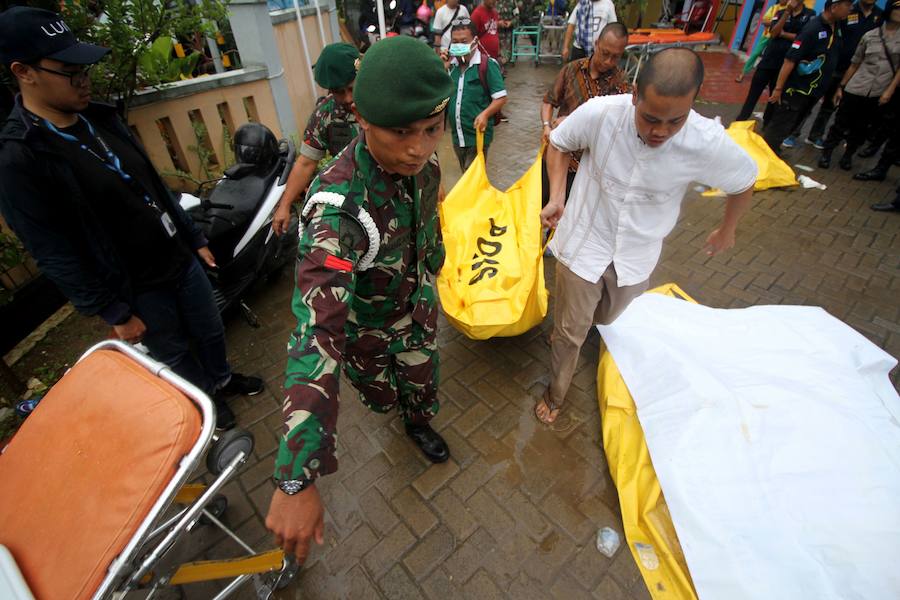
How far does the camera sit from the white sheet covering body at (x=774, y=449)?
1.74 metres

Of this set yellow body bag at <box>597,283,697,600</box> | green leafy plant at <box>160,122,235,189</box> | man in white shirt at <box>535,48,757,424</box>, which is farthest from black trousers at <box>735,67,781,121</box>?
green leafy plant at <box>160,122,235,189</box>

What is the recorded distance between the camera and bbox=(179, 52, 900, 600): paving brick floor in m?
1.98

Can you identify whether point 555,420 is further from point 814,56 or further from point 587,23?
point 587,23

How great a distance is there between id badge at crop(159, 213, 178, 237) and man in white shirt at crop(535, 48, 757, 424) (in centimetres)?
192

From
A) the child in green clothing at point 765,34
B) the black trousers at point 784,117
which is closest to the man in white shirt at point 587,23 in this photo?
the black trousers at point 784,117

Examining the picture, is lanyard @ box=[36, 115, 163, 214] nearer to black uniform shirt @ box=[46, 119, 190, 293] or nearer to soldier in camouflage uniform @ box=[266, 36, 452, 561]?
black uniform shirt @ box=[46, 119, 190, 293]

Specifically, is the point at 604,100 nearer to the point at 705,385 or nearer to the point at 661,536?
the point at 705,385

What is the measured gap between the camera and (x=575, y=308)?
7.79ft

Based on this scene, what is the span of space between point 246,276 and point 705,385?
318 centimetres

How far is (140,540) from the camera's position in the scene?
110 centimetres

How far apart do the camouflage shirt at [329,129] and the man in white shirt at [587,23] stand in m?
4.70

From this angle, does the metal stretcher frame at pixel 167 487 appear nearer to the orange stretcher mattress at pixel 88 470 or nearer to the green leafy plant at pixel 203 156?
the orange stretcher mattress at pixel 88 470

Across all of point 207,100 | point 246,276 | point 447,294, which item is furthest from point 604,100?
point 207,100

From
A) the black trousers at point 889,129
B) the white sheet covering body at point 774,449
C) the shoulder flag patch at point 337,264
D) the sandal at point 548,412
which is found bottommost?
the sandal at point 548,412
